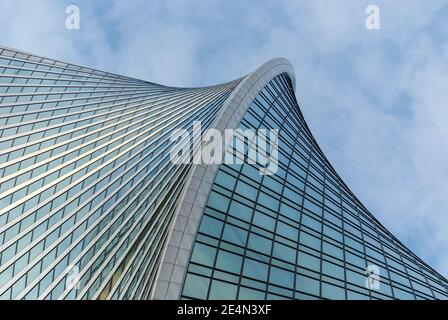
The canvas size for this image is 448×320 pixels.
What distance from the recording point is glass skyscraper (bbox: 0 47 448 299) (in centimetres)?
2691


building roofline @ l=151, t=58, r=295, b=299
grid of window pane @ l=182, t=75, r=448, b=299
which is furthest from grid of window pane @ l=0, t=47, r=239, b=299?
grid of window pane @ l=182, t=75, r=448, b=299

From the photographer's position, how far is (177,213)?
26.8 meters

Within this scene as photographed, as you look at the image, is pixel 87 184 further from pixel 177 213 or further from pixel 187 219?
pixel 187 219

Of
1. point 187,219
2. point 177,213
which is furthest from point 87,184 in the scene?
point 187,219

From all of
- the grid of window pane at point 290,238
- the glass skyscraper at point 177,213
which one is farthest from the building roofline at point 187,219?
the grid of window pane at point 290,238

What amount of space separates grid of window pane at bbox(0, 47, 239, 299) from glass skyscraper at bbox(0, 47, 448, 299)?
12 cm

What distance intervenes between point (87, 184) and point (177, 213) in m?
14.9

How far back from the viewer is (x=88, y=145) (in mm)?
44375

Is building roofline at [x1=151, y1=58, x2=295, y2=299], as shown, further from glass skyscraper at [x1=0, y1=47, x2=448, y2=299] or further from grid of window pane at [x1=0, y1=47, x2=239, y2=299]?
grid of window pane at [x1=0, y1=47, x2=239, y2=299]

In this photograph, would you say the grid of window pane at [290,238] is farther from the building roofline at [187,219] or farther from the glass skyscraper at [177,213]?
the building roofline at [187,219]

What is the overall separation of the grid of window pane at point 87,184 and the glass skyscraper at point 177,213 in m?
0.12
